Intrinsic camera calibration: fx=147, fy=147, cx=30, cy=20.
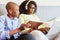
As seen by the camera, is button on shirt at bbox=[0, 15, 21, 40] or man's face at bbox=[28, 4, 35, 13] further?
man's face at bbox=[28, 4, 35, 13]

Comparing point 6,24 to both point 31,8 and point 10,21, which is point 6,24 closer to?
point 10,21

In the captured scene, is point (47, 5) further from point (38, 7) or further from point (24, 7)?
point (24, 7)

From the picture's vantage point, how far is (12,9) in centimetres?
137

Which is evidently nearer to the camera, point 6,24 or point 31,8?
point 6,24

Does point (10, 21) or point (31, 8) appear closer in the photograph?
point (10, 21)

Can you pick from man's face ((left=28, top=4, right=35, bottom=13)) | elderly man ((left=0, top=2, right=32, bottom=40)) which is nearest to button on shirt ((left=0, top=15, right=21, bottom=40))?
elderly man ((left=0, top=2, right=32, bottom=40))

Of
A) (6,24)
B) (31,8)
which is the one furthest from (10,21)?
(31,8)

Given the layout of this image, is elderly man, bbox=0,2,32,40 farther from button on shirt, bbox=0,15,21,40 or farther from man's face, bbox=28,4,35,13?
man's face, bbox=28,4,35,13

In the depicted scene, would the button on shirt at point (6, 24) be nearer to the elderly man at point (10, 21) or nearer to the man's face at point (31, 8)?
the elderly man at point (10, 21)

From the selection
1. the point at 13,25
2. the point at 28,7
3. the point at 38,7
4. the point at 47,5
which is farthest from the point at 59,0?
the point at 13,25

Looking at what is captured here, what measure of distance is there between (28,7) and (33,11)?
93 millimetres

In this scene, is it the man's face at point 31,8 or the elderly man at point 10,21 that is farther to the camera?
the man's face at point 31,8

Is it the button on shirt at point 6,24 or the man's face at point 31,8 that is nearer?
the button on shirt at point 6,24

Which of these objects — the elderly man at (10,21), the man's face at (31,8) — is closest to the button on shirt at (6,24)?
the elderly man at (10,21)
